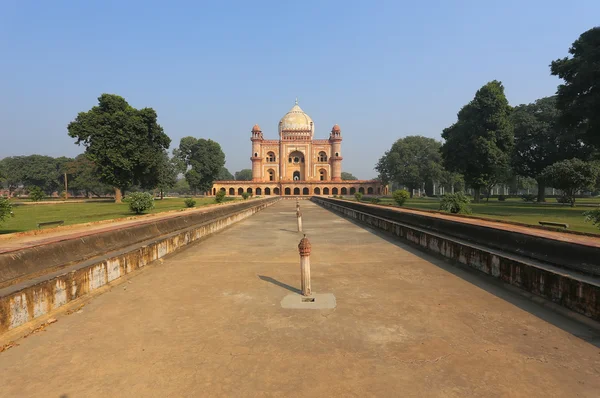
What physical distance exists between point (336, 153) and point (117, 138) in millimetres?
64634

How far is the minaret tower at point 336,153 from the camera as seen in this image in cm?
9462

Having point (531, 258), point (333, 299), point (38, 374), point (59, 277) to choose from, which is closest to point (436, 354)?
point (333, 299)

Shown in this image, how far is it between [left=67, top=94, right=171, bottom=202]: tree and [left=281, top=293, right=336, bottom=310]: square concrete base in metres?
40.7

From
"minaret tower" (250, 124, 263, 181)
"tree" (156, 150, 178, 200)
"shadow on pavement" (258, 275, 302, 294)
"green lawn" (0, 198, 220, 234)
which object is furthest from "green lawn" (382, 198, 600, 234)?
"minaret tower" (250, 124, 263, 181)

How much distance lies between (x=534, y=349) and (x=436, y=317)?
111 centimetres

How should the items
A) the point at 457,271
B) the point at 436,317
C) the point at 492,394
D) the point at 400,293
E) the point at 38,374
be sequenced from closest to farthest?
the point at 492,394 → the point at 38,374 → the point at 436,317 → the point at 400,293 → the point at 457,271

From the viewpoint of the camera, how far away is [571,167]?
28.5 meters

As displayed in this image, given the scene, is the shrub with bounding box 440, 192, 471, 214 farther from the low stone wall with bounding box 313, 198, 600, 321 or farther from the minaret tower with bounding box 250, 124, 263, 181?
the minaret tower with bounding box 250, 124, 263, 181

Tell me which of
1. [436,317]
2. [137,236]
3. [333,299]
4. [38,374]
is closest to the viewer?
[38,374]

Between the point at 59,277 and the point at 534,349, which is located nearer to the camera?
the point at 534,349

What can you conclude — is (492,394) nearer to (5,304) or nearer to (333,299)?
(333,299)

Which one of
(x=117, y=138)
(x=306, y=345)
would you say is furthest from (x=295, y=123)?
(x=306, y=345)

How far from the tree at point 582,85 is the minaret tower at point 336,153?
69266 millimetres

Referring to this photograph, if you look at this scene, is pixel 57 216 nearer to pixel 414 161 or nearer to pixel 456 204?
pixel 456 204
